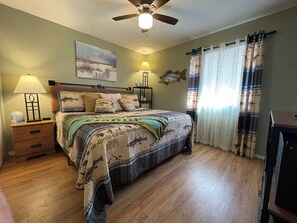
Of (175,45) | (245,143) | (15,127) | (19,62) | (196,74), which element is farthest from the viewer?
(175,45)

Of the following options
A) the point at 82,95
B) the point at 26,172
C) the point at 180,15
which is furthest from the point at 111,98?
the point at 180,15

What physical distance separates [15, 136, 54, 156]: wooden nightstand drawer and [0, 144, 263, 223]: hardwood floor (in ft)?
0.52

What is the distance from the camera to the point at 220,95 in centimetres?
286

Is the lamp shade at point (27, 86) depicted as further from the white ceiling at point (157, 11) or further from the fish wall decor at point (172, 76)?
the fish wall decor at point (172, 76)

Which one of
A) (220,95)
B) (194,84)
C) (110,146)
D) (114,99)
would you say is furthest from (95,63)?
(220,95)

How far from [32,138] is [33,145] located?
12cm

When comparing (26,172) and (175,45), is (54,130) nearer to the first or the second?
(26,172)

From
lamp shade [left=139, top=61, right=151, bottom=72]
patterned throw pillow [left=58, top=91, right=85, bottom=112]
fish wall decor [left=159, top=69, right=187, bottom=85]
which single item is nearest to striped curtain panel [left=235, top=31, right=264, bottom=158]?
fish wall decor [left=159, top=69, right=187, bottom=85]

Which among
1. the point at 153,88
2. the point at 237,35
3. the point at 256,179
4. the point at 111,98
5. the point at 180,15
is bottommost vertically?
the point at 256,179

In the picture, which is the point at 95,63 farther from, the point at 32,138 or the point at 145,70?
the point at 32,138

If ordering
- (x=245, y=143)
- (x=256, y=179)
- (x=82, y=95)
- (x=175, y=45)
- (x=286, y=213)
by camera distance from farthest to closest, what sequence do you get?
1. (x=175, y=45)
2. (x=82, y=95)
3. (x=245, y=143)
4. (x=256, y=179)
5. (x=286, y=213)

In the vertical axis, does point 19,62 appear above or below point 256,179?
above

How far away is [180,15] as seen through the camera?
235 centimetres

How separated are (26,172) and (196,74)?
3.54m
